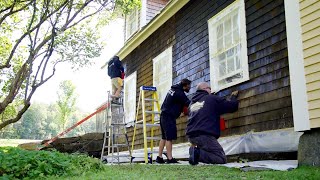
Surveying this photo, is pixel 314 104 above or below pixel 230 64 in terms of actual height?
below

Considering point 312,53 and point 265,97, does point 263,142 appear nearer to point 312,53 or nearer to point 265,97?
point 265,97

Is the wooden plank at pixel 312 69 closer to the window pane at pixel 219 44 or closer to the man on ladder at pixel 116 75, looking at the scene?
the window pane at pixel 219 44

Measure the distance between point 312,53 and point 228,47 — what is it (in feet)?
7.83

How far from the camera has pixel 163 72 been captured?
9562mm

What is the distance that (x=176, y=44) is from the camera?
896 centimetres

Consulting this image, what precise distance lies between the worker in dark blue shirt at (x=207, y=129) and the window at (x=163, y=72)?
367 centimetres

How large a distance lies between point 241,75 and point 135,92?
241 inches

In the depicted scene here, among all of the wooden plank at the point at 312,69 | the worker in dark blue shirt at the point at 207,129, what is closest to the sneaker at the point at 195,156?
the worker in dark blue shirt at the point at 207,129

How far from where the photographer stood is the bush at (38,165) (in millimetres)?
3973

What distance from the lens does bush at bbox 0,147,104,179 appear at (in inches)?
156

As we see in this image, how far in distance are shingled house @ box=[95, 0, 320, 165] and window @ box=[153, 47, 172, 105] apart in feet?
0.09

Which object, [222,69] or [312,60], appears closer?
[312,60]

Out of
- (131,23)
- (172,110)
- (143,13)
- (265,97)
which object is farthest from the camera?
(131,23)

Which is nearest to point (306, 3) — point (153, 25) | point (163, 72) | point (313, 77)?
point (313, 77)
